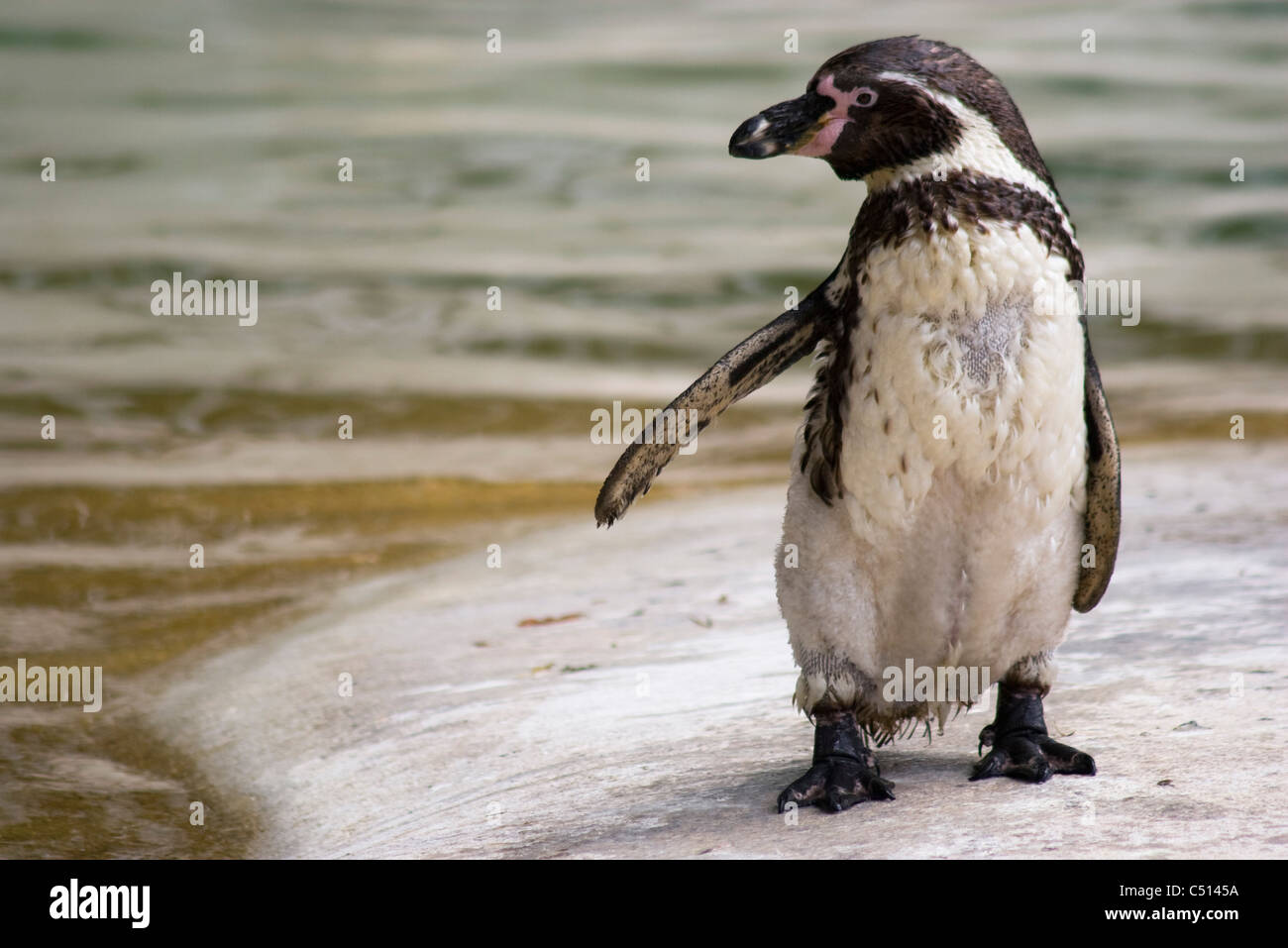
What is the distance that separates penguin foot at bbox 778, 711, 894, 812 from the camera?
278 cm

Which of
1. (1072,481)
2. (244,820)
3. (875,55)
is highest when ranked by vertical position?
(875,55)

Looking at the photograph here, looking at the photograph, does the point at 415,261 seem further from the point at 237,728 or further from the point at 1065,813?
the point at 1065,813

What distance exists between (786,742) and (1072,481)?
0.89 meters

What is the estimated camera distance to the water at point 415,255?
6.05 m

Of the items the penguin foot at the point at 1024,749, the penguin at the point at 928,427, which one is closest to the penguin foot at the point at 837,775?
the penguin at the point at 928,427

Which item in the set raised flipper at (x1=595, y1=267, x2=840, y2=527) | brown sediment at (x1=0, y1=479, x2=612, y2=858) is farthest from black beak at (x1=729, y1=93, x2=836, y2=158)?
brown sediment at (x1=0, y1=479, x2=612, y2=858)

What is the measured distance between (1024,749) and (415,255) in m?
8.59

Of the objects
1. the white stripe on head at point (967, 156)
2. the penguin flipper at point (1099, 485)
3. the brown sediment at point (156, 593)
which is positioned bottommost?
the brown sediment at point (156, 593)

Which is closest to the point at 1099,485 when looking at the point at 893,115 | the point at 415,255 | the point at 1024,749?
the point at 1024,749

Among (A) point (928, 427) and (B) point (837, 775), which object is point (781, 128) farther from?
(B) point (837, 775)

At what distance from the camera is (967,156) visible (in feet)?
8.55

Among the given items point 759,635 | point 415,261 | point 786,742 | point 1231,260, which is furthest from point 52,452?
point 1231,260

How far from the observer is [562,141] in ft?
40.1

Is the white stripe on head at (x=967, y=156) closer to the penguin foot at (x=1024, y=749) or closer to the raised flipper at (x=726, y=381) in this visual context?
the raised flipper at (x=726, y=381)
